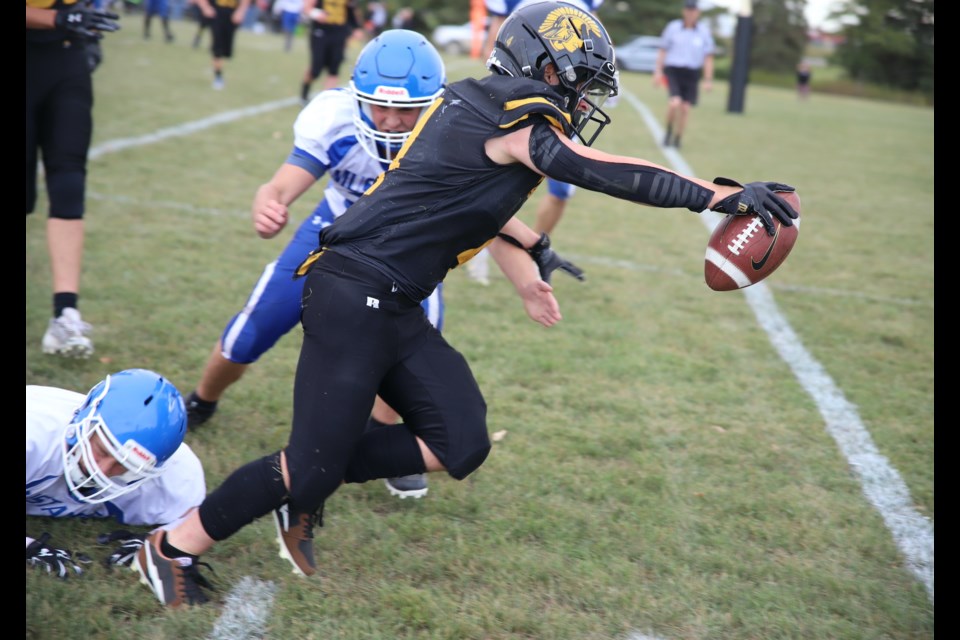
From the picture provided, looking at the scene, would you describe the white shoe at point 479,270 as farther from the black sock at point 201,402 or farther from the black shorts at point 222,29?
the black shorts at point 222,29

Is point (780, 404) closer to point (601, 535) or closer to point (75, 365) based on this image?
point (601, 535)

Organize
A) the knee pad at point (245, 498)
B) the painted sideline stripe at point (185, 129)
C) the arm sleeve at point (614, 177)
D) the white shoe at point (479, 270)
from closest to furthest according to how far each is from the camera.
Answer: the arm sleeve at point (614, 177), the knee pad at point (245, 498), the white shoe at point (479, 270), the painted sideline stripe at point (185, 129)

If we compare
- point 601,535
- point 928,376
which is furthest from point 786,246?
point 928,376

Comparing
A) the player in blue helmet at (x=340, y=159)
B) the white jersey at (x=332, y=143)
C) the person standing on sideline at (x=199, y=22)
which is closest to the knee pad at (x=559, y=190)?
the player in blue helmet at (x=340, y=159)

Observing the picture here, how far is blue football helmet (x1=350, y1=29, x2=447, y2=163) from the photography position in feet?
9.82

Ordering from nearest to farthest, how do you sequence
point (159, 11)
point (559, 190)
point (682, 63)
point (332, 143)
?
point (332, 143) → point (559, 190) → point (682, 63) → point (159, 11)

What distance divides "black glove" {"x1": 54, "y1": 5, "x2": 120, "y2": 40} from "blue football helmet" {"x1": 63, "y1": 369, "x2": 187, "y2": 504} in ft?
6.42

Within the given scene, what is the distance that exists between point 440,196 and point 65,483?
1.41 m

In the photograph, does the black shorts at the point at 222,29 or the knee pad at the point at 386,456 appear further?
the black shorts at the point at 222,29

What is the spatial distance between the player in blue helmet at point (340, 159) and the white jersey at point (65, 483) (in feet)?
1.71

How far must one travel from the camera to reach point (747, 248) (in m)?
2.50

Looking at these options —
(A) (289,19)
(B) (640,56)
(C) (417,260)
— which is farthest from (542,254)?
(B) (640,56)

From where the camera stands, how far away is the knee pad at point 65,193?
4094 millimetres

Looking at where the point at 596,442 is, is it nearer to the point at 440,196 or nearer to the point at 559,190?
the point at 440,196
